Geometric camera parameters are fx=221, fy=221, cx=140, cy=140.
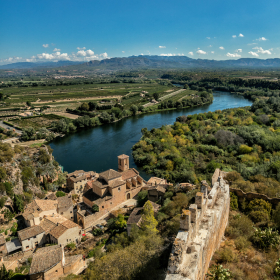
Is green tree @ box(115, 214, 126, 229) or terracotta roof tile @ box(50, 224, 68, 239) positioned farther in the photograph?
green tree @ box(115, 214, 126, 229)

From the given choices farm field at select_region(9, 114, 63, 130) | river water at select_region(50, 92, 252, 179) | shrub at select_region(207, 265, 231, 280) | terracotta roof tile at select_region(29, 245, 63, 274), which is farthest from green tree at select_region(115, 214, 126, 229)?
farm field at select_region(9, 114, 63, 130)

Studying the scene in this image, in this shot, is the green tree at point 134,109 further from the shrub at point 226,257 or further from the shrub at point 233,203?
the shrub at point 226,257

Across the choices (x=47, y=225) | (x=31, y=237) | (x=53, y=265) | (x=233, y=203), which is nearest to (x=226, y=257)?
(x=233, y=203)

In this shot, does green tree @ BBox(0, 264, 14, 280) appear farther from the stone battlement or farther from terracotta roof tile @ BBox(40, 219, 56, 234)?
the stone battlement

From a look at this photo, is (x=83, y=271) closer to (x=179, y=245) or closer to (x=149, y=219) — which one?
(x=149, y=219)

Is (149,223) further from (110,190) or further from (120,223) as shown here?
(110,190)

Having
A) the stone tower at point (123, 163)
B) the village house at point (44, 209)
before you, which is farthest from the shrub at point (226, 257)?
the stone tower at point (123, 163)
